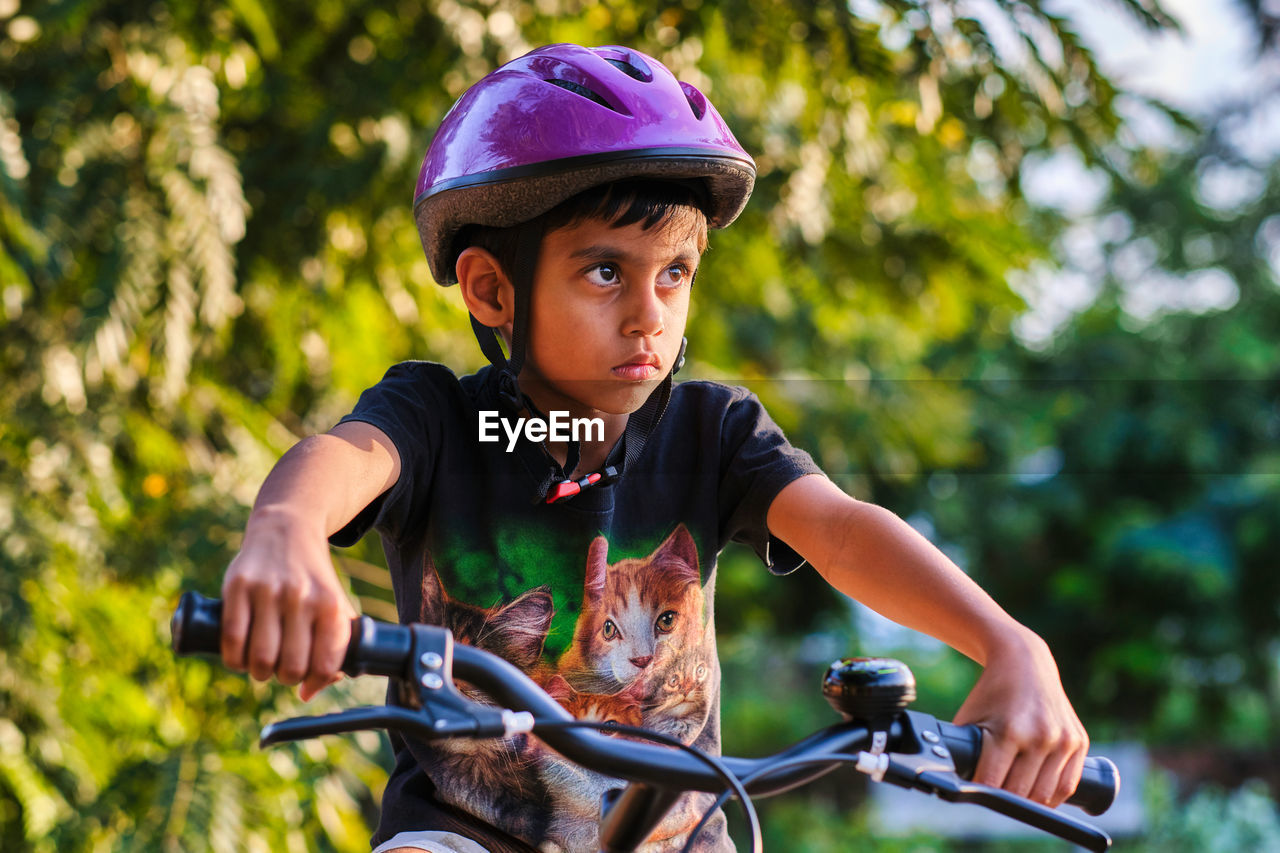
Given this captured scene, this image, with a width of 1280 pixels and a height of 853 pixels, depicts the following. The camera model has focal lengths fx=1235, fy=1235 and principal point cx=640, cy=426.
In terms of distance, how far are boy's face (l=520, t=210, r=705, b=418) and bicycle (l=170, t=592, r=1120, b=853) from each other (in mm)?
778

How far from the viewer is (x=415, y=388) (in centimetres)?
211

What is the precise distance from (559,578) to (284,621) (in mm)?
969

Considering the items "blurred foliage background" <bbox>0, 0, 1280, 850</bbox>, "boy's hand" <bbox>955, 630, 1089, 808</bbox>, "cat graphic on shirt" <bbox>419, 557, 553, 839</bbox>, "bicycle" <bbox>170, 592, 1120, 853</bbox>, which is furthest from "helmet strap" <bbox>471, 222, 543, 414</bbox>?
"blurred foliage background" <bbox>0, 0, 1280, 850</bbox>

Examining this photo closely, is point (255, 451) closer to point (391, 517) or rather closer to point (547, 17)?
point (547, 17)

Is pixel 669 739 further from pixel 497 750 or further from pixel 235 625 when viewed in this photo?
pixel 497 750

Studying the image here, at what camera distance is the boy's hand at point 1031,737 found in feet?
4.79

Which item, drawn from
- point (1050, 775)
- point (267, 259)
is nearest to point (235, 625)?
point (1050, 775)

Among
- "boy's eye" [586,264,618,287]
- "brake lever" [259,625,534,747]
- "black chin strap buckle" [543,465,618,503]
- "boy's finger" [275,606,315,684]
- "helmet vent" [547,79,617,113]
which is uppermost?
"helmet vent" [547,79,617,113]

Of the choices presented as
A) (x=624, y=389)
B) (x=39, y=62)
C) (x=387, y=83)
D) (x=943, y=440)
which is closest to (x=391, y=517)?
(x=624, y=389)

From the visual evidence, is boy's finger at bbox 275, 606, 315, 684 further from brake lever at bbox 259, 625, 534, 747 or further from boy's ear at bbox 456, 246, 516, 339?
boy's ear at bbox 456, 246, 516, 339

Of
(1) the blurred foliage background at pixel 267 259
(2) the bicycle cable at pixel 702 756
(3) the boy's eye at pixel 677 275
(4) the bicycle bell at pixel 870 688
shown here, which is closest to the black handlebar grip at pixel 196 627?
(2) the bicycle cable at pixel 702 756

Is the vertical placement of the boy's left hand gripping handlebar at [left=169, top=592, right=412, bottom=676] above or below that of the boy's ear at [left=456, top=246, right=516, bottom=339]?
below

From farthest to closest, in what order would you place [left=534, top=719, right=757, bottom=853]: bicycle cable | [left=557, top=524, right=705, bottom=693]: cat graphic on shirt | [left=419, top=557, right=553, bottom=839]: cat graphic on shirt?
[left=557, top=524, right=705, bottom=693]: cat graphic on shirt → [left=419, top=557, right=553, bottom=839]: cat graphic on shirt → [left=534, top=719, right=757, bottom=853]: bicycle cable

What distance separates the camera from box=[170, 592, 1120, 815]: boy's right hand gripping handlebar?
118 centimetres
